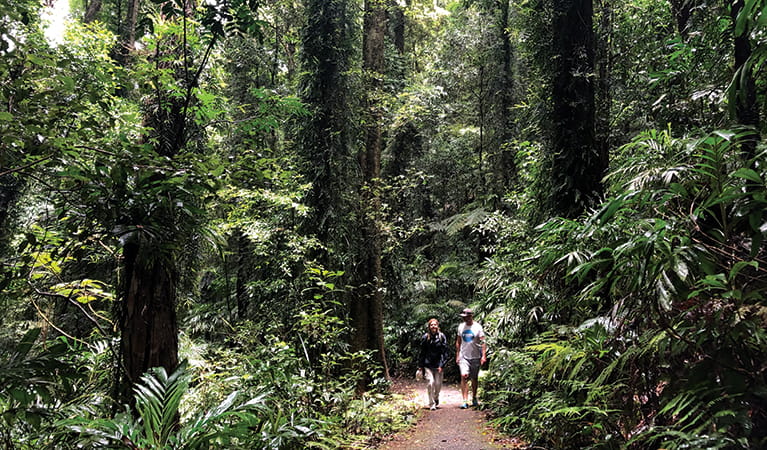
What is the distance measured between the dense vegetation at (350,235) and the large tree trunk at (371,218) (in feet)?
0.18

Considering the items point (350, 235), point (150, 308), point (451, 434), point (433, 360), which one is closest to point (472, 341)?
point (433, 360)

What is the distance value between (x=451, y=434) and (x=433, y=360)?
74.0 inches

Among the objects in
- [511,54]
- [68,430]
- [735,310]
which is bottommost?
[68,430]

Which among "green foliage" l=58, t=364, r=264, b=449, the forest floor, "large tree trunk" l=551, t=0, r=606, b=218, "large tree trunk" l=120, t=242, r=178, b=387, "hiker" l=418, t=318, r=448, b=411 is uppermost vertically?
"large tree trunk" l=551, t=0, r=606, b=218

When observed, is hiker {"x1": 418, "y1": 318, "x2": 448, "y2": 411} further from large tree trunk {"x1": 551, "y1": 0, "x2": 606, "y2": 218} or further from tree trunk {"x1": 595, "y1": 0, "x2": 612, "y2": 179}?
tree trunk {"x1": 595, "y1": 0, "x2": 612, "y2": 179}

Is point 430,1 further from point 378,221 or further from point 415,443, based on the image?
point 415,443

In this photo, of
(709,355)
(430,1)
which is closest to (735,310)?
(709,355)

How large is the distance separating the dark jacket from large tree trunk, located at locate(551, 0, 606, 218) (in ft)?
12.2

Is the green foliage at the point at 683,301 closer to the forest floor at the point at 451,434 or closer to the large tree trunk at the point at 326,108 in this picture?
the forest floor at the point at 451,434

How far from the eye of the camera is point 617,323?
2.76 meters

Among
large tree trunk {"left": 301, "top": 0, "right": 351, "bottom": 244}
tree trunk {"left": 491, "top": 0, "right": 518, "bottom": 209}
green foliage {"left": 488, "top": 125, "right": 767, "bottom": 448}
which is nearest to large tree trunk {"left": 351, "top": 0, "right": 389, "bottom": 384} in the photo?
large tree trunk {"left": 301, "top": 0, "right": 351, "bottom": 244}

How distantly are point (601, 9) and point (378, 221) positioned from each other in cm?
542

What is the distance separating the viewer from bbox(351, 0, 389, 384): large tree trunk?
29.1 feet

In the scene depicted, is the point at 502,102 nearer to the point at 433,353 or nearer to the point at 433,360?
the point at 433,353
